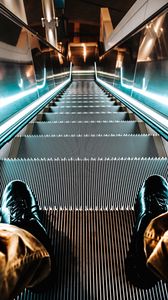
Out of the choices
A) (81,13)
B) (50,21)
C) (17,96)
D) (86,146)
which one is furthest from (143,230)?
(81,13)

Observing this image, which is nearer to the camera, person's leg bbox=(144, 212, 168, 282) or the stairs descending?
person's leg bbox=(144, 212, 168, 282)

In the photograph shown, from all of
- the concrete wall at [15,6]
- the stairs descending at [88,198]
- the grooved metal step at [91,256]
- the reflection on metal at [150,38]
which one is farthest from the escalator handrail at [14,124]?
the concrete wall at [15,6]

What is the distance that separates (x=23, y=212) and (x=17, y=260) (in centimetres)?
47

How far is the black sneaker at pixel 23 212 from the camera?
3.49 feet

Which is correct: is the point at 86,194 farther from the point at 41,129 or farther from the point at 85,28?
the point at 85,28

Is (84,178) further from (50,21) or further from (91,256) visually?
(50,21)

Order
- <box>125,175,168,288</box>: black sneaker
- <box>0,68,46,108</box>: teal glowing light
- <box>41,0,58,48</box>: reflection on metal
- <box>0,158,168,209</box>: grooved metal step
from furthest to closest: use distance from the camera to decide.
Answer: <box>41,0,58,48</box>: reflection on metal → <box>0,68,46,108</box>: teal glowing light → <box>0,158,168,209</box>: grooved metal step → <box>125,175,168,288</box>: black sneaker

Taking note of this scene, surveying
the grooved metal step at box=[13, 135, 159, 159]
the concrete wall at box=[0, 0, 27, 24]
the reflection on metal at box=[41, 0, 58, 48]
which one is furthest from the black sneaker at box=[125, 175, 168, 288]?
the reflection on metal at box=[41, 0, 58, 48]

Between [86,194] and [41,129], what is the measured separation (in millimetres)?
1530

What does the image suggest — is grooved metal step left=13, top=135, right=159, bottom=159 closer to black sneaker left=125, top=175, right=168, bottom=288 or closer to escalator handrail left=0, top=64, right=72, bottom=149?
escalator handrail left=0, top=64, right=72, bottom=149

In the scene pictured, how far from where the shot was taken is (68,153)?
7.52 feet

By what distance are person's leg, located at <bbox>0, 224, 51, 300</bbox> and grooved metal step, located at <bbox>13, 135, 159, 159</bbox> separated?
4.66 ft

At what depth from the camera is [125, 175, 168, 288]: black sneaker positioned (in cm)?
98

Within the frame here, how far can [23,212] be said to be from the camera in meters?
1.23
